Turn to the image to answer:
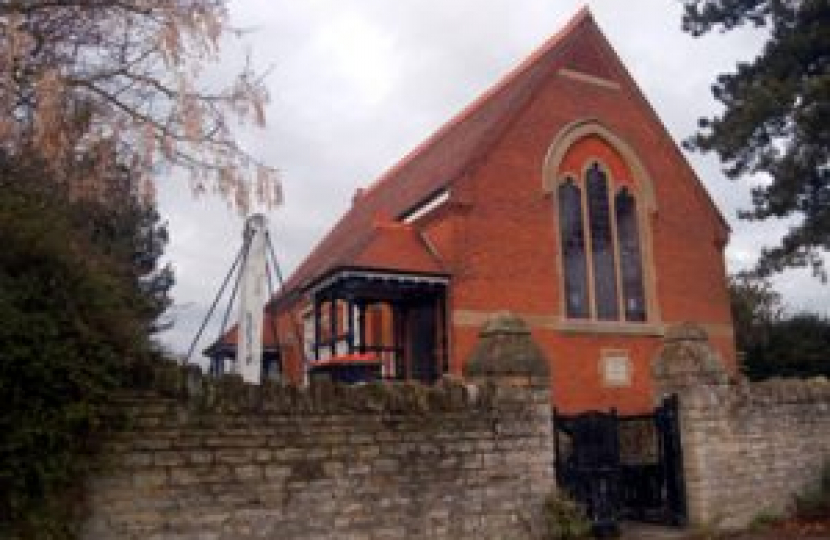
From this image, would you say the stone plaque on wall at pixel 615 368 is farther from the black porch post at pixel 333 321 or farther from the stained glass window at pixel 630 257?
the black porch post at pixel 333 321

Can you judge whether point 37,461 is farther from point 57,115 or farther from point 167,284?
point 167,284

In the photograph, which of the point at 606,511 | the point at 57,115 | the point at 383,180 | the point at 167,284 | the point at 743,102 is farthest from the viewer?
the point at 383,180

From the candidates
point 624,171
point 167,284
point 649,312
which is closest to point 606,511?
point 649,312

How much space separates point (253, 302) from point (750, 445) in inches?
268

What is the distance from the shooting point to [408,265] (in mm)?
16641

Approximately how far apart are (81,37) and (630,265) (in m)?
15.1

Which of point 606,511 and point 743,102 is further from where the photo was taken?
point 743,102

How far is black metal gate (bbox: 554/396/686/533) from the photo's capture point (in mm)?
9477

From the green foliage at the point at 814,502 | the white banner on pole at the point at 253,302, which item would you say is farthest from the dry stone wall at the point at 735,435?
the white banner on pole at the point at 253,302

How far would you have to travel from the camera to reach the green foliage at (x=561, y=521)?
880 cm

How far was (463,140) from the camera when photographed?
20453 millimetres

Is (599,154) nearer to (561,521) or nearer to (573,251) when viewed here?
(573,251)

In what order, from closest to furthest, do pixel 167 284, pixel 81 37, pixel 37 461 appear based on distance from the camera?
pixel 37 461 → pixel 81 37 → pixel 167 284

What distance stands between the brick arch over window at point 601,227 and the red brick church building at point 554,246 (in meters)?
0.03
